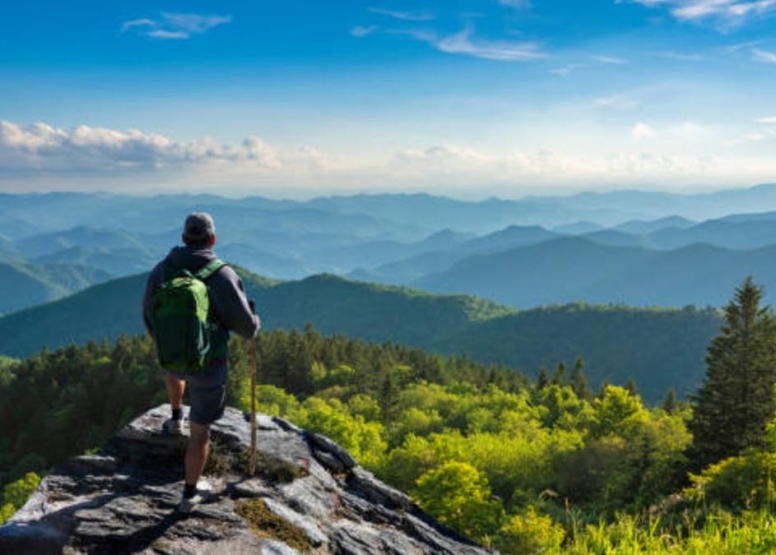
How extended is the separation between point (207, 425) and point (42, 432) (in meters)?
109

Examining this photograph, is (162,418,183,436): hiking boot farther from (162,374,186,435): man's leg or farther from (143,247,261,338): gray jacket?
(143,247,261,338): gray jacket

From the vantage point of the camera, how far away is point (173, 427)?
374 inches

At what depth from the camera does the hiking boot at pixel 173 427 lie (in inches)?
372

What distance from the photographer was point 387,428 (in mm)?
70250

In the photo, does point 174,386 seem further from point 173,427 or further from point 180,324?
point 180,324

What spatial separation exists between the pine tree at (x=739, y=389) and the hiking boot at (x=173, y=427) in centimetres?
3098

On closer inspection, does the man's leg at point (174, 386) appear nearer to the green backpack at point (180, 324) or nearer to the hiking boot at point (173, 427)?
the hiking boot at point (173, 427)

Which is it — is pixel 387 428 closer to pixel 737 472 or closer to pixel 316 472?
pixel 737 472

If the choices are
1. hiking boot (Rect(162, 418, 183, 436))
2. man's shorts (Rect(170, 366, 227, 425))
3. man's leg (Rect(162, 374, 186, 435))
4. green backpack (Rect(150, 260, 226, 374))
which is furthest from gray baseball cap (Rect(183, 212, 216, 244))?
hiking boot (Rect(162, 418, 183, 436))

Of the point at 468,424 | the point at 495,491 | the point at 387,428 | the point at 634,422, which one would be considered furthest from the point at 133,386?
the point at 634,422

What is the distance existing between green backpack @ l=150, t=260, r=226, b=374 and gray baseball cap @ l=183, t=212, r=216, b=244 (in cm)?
91

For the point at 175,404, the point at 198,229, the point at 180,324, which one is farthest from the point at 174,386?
the point at 198,229

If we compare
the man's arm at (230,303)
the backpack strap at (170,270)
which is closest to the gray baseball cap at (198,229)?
the backpack strap at (170,270)

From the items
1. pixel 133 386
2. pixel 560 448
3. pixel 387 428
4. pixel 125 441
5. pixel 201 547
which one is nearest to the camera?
pixel 201 547
